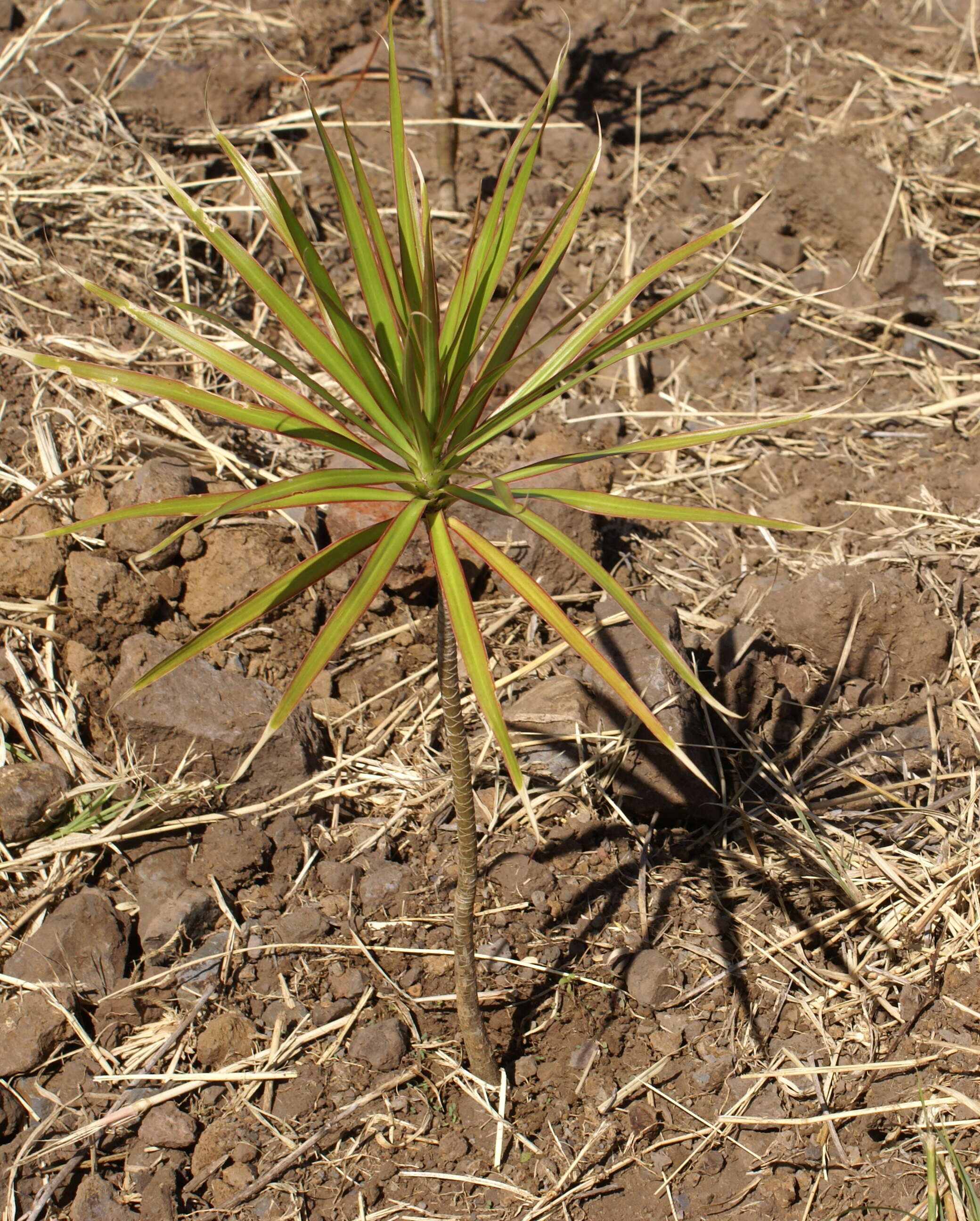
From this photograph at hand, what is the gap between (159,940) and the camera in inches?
76.9

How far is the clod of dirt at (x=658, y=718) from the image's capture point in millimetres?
2094

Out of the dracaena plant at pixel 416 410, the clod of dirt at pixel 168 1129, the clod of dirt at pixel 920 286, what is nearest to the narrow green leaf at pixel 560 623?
the dracaena plant at pixel 416 410

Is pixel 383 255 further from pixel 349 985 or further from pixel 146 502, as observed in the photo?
pixel 349 985

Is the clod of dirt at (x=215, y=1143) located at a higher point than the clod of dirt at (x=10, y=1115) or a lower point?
lower

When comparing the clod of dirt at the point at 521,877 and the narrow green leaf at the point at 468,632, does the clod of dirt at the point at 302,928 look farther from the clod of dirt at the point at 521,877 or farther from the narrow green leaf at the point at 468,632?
the narrow green leaf at the point at 468,632

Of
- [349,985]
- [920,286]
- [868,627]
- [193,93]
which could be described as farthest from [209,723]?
[920,286]

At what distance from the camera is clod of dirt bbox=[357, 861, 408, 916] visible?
2049 millimetres

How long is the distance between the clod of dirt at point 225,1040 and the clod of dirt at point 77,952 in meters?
0.21

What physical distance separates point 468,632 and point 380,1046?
0.98 metres

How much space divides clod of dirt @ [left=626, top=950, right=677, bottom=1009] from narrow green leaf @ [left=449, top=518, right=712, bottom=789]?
809 mm

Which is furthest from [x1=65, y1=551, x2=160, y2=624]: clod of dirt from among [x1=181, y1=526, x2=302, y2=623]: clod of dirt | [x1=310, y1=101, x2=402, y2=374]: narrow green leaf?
[x1=310, y1=101, x2=402, y2=374]: narrow green leaf

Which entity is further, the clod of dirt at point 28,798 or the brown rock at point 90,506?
the brown rock at point 90,506

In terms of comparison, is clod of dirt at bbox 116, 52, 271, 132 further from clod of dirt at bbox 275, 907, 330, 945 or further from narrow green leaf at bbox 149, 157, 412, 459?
clod of dirt at bbox 275, 907, 330, 945

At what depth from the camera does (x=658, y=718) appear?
2.09 meters
